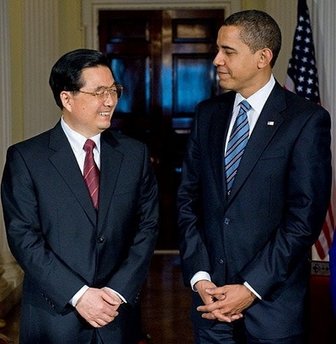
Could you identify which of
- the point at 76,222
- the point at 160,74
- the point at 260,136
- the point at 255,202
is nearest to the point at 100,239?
the point at 76,222

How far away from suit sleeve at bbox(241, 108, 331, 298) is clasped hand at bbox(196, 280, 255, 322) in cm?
5

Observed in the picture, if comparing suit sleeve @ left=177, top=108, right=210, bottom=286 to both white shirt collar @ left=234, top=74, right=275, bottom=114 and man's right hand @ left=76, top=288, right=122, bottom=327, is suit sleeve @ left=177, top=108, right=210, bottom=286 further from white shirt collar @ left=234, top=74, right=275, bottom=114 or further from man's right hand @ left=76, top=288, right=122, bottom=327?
man's right hand @ left=76, top=288, right=122, bottom=327

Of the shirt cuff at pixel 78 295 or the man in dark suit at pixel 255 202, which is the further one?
the man in dark suit at pixel 255 202

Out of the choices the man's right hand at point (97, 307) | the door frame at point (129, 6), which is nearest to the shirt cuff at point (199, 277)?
the man's right hand at point (97, 307)

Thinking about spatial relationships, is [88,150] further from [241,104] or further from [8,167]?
[241,104]

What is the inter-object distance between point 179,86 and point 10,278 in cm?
320

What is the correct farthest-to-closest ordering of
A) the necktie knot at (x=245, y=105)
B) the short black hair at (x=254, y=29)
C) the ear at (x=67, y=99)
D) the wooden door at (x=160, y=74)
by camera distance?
the wooden door at (x=160, y=74) → the necktie knot at (x=245, y=105) → the short black hair at (x=254, y=29) → the ear at (x=67, y=99)

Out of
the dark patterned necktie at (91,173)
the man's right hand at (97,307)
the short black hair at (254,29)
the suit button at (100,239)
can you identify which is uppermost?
the short black hair at (254,29)

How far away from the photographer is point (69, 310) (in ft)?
9.58

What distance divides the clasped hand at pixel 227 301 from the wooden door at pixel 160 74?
607 cm

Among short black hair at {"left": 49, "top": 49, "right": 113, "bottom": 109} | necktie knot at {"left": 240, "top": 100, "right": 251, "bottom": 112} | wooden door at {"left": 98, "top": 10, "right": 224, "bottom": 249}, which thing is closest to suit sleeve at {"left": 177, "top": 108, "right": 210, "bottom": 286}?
necktie knot at {"left": 240, "top": 100, "right": 251, "bottom": 112}

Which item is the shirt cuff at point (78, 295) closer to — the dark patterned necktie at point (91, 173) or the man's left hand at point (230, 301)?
the dark patterned necktie at point (91, 173)

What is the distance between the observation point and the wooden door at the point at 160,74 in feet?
29.6

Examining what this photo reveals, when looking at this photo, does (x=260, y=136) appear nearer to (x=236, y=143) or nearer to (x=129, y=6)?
(x=236, y=143)
